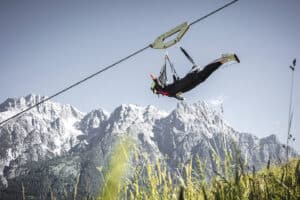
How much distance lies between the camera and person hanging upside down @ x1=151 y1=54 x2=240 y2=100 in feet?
10.8

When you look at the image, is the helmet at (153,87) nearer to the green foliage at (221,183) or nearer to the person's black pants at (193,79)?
the person's black pants at (193,79)

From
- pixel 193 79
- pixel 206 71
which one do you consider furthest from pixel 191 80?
pixel 206 71

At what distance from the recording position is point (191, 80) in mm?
3596

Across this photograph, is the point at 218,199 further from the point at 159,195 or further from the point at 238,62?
the point at 238,62

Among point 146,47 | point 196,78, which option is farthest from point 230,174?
point 146,47

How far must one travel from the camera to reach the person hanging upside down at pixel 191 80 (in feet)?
10.8

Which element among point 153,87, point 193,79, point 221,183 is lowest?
point 221,183

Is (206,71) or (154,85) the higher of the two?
(154,85)

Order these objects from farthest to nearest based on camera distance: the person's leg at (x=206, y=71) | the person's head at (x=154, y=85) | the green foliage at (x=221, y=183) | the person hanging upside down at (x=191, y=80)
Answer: the person's head at (x=154, y=85) < the person's leg at (x=206, y=71) < the person hanging upside down at (x=191, y=80) < the green foliage at (x=221, y=183)

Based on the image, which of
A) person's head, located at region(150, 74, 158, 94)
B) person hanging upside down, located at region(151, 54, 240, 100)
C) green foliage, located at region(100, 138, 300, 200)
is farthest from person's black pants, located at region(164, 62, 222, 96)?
green foliage, located at region(100, 138, 300, 200)

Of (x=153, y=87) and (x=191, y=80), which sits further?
(x=153, y=87)

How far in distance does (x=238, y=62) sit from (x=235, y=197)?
1438 millimetres

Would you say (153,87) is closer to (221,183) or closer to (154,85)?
(154,85)

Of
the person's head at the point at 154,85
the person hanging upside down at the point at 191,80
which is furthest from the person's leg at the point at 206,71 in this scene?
the person's head at the point at 154,85
